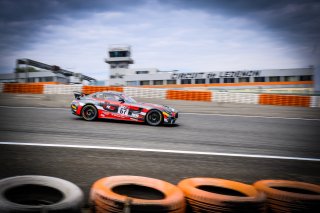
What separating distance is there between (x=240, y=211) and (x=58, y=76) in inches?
2485

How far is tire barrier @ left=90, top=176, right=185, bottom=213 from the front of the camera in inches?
90.4

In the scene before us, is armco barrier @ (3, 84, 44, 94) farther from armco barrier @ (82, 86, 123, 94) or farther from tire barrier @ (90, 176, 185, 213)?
tire barrier @ (90, 176, 185, 213)

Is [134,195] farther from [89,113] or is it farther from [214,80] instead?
[214,80]

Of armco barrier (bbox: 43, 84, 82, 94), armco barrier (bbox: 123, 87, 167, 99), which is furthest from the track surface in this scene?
armco barrier (bbox: 43, 84, 82, 94)

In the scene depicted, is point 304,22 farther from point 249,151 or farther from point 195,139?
point 195,139

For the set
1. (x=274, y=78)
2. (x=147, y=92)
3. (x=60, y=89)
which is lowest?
(x=147, y=92)

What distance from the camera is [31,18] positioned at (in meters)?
4.26

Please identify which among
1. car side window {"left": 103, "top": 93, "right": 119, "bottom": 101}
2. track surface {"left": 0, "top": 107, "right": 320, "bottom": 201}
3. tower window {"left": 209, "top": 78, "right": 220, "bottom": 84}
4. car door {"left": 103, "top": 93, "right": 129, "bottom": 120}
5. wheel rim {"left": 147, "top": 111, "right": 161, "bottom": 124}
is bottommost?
track surface {"left": 0, "top": 107, "right": 320, "bottom": 201}

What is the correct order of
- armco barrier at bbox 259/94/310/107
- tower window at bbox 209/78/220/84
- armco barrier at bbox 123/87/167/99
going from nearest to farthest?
armco barrier at bbox 259/94/310/107, armco barrier at bbox 123/87/167/99, tower window at bbox 209/78/220/84

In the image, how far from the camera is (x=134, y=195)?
2816 mm

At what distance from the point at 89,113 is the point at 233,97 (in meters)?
13.5

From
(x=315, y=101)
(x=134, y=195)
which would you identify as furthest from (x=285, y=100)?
(x=134, y=195)

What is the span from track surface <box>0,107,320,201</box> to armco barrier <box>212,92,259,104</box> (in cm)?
1162

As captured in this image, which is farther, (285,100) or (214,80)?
(214,80)
